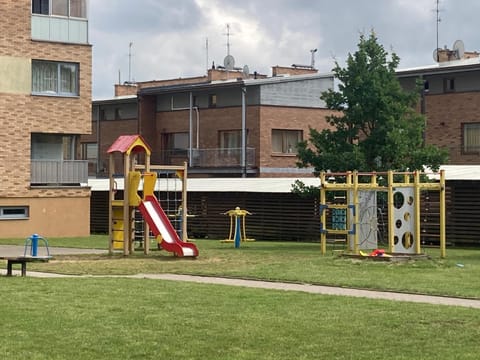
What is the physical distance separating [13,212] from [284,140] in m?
22.1

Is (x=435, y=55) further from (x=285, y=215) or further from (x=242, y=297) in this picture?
(x=242, y=297)

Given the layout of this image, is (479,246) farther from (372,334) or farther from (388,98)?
(372,334)

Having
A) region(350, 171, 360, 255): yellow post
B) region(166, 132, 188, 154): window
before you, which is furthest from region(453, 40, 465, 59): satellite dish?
region(350, 171, 360, 255): yellow post

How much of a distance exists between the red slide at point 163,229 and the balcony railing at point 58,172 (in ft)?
50.4

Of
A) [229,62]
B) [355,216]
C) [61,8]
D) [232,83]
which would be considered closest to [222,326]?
[355,216]

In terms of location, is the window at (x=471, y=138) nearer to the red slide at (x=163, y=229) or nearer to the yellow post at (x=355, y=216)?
the yellow post at (x=355, y=216)

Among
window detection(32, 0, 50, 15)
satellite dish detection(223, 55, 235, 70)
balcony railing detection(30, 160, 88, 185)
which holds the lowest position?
balcony railing detection(30, 160, 88, 185)

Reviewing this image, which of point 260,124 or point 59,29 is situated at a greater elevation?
point 59,29

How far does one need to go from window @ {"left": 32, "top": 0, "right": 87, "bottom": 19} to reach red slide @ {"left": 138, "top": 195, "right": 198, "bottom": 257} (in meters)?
17.5

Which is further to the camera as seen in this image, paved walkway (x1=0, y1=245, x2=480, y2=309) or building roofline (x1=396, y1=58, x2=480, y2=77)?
building roofline (x1=396, y1=58, x2=480, y2=77)

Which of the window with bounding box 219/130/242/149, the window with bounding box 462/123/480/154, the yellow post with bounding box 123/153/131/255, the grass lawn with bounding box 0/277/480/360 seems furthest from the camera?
the window with bounding box 219/130/242/149

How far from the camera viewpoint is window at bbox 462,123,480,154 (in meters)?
51.8

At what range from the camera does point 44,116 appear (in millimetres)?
43438

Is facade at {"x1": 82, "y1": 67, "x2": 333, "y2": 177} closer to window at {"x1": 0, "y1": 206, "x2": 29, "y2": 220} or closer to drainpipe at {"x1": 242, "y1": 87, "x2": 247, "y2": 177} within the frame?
drainpipe at {"x1": 242, "y1": 87, "x2": 247, "y2": 177}
